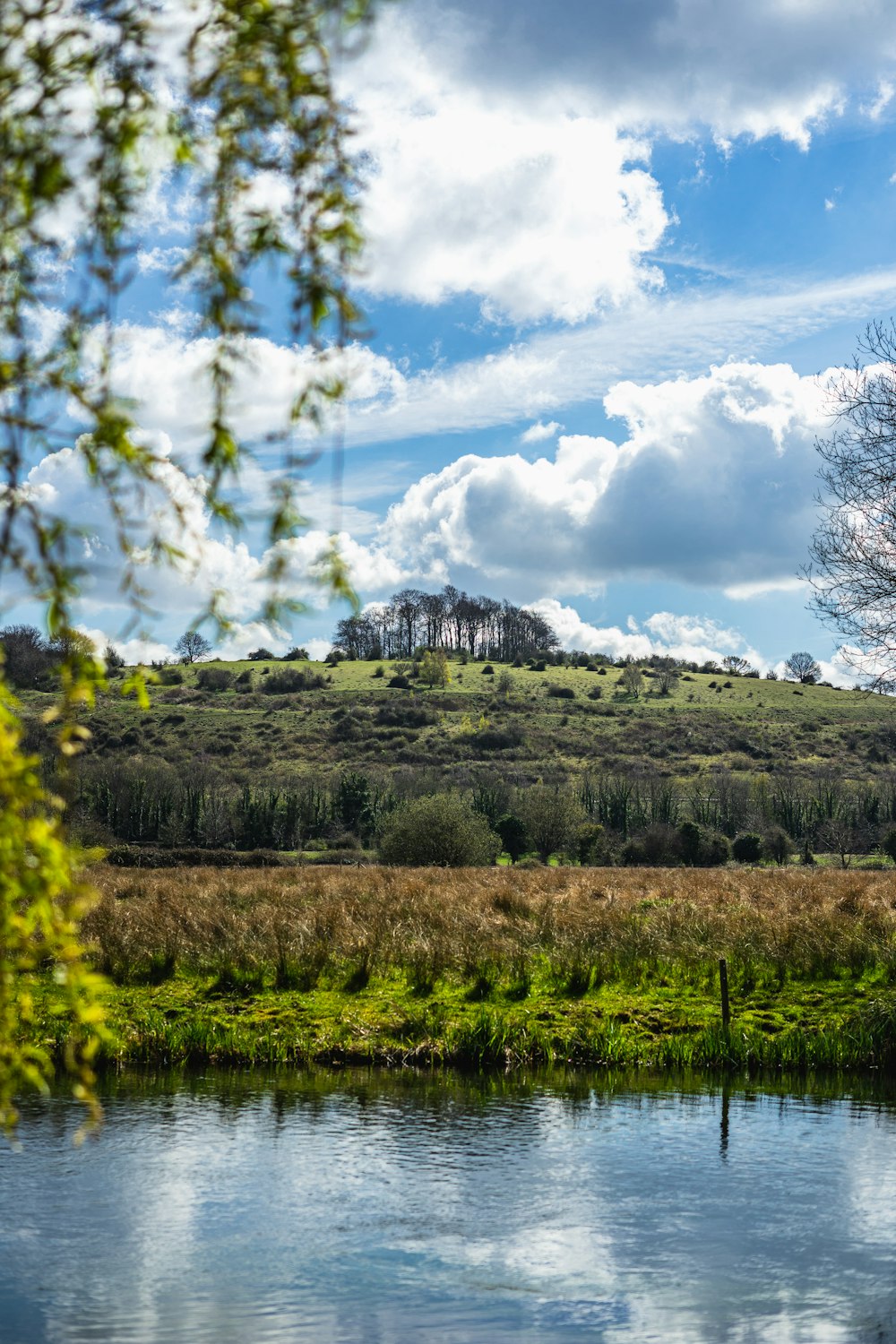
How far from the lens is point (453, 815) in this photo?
1880 inches

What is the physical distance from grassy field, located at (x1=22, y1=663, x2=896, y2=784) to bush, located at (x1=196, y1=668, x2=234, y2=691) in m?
1.18

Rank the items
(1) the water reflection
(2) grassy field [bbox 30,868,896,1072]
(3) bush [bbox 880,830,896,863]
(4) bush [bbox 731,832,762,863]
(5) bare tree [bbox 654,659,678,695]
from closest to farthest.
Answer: (1) the water reflection, (2) grassy field [bbox 30,868,896,1072], (3) bush [bbox 880,830,896,863], (4) bush [bbox 731,832,762,863], (5) bare tree [bbox 654,659,678,695]

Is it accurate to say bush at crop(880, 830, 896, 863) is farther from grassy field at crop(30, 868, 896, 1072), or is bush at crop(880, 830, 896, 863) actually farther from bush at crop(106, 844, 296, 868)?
grassy field at crop(30, 868, 896, 1072)

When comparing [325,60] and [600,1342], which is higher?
[325,60]

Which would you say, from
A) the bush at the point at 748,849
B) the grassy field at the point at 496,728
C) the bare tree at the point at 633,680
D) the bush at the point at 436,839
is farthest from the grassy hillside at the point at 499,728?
the bush at the point at 436,839

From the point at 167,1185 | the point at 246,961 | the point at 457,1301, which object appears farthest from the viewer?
the point at 246,961

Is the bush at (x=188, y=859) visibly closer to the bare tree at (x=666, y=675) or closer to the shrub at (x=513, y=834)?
the shrub at (x=513, y=834)

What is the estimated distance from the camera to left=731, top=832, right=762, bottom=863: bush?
65.2 meters

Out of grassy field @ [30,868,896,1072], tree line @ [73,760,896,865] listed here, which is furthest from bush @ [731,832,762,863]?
grassy field @ [30,868,896,1072]

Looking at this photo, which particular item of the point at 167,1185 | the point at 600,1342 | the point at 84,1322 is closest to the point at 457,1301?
the point at 600,1342

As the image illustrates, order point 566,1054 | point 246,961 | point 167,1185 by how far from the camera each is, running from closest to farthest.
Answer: point 167,1185
point 566,1054
point 246,961

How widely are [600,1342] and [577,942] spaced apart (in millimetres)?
12898

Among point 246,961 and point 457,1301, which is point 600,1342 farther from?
point 246,961

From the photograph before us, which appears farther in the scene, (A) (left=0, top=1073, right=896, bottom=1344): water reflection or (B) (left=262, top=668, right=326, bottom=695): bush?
(B) (left=262, top=668, right=326, bottom=695): bush
